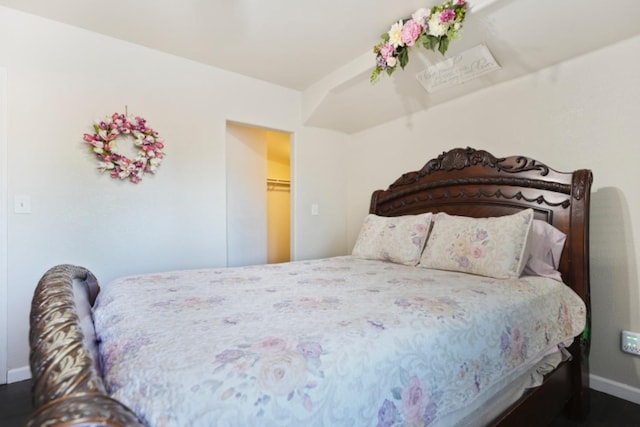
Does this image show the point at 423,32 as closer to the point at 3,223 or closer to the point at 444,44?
the point at 444,44

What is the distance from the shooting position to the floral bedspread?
24.9 inches

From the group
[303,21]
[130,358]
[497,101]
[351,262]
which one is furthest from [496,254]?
[303,21]

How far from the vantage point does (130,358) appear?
73cm

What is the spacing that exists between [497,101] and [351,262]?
1712 mm

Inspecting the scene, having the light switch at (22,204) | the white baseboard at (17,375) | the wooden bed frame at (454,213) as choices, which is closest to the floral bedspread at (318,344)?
the wooden bed frame at (454,213)

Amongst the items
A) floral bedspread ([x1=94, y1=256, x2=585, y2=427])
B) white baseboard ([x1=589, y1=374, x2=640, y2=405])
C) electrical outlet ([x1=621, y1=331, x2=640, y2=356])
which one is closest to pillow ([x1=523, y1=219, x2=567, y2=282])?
floral bedspread ([x1=94, y1=256, x2=585, y2=427])

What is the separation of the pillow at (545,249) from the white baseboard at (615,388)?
2.58 ft

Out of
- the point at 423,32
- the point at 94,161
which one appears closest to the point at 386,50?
the point at 423,32

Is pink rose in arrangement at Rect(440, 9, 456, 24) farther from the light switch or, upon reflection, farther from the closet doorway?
the light switch

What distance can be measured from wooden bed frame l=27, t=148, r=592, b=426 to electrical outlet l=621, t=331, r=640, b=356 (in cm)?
→ 30

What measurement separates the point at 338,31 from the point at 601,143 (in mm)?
1875

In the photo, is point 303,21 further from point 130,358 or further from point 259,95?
point 130,358

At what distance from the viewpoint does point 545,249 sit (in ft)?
5.89

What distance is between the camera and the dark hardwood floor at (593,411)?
5.20 ft
